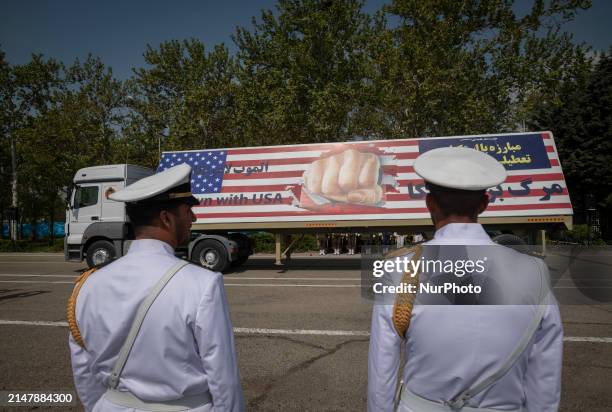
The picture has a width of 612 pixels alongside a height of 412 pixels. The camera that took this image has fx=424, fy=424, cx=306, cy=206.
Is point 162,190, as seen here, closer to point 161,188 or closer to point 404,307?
point 161,188

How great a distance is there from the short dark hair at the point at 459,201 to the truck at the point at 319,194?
1048 centimetres

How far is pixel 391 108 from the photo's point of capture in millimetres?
24219

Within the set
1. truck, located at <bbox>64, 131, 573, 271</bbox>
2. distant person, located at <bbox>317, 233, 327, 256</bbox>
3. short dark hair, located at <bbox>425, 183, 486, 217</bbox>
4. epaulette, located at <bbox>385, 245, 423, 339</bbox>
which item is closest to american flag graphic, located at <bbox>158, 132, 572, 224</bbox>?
truck, located at <bbox>64, 131, 573, 271</bbox>

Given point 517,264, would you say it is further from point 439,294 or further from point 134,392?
point 134,392

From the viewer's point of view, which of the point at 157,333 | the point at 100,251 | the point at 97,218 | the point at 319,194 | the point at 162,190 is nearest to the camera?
the point at 157,333

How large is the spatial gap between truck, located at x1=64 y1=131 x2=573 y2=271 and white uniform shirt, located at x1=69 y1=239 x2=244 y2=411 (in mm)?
10648

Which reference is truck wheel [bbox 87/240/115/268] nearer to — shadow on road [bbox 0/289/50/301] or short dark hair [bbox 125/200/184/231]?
shadow on road [bbox 0/289/50/301]

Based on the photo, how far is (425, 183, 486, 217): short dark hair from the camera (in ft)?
Result: 5.47

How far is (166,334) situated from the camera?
1.67 m

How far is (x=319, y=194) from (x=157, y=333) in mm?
10947

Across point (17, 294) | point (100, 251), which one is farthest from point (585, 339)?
point (100, 251)

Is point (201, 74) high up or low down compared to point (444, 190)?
up

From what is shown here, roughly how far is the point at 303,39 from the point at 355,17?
12.4 feet

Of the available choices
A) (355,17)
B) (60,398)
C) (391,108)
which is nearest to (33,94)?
(355,17)
